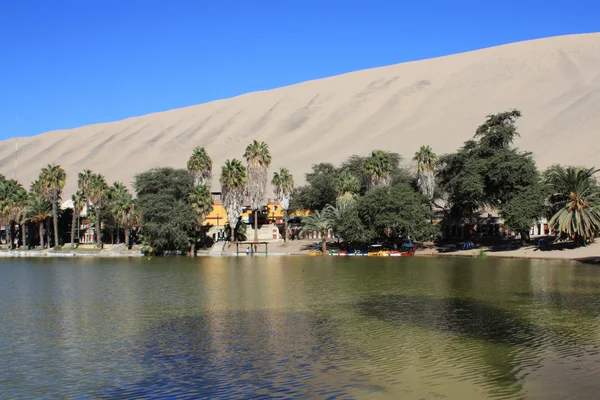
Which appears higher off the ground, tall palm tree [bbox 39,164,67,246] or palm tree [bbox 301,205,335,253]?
tall palm tree [bbox 39,164,67,246]

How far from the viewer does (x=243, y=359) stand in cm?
1641

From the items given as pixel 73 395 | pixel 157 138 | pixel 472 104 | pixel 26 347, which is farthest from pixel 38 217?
pixel 157 138

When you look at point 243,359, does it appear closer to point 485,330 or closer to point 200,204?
point 485,330

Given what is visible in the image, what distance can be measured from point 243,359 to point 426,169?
2241 inches

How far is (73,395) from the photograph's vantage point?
1337 centimetres

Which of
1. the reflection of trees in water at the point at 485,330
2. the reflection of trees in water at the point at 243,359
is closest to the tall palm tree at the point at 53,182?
the reflection of trees in water at the point at 485,330

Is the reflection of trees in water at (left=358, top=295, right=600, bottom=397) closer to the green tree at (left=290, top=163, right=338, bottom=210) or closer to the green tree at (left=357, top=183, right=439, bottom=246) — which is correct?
the green tree at (left=357, top=183, right=439, bottom=246)

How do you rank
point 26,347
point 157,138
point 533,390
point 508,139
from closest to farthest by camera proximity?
point 533,390 → point 26,347 → point 508,139 → point 157,138

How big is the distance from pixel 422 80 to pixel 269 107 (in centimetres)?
4275

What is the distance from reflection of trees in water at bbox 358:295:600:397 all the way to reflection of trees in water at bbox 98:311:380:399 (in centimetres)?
282

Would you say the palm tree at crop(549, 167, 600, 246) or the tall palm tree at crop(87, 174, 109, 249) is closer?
the palm tree at crop(549, 167, 600, 246)

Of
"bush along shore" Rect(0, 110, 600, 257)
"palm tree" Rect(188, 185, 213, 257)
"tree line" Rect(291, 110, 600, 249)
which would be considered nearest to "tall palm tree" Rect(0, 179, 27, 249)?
"bush along shore" Rect(0, 110, 600, 257)

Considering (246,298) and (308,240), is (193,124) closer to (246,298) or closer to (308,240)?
(308,240)

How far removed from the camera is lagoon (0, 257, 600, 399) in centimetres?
1377
